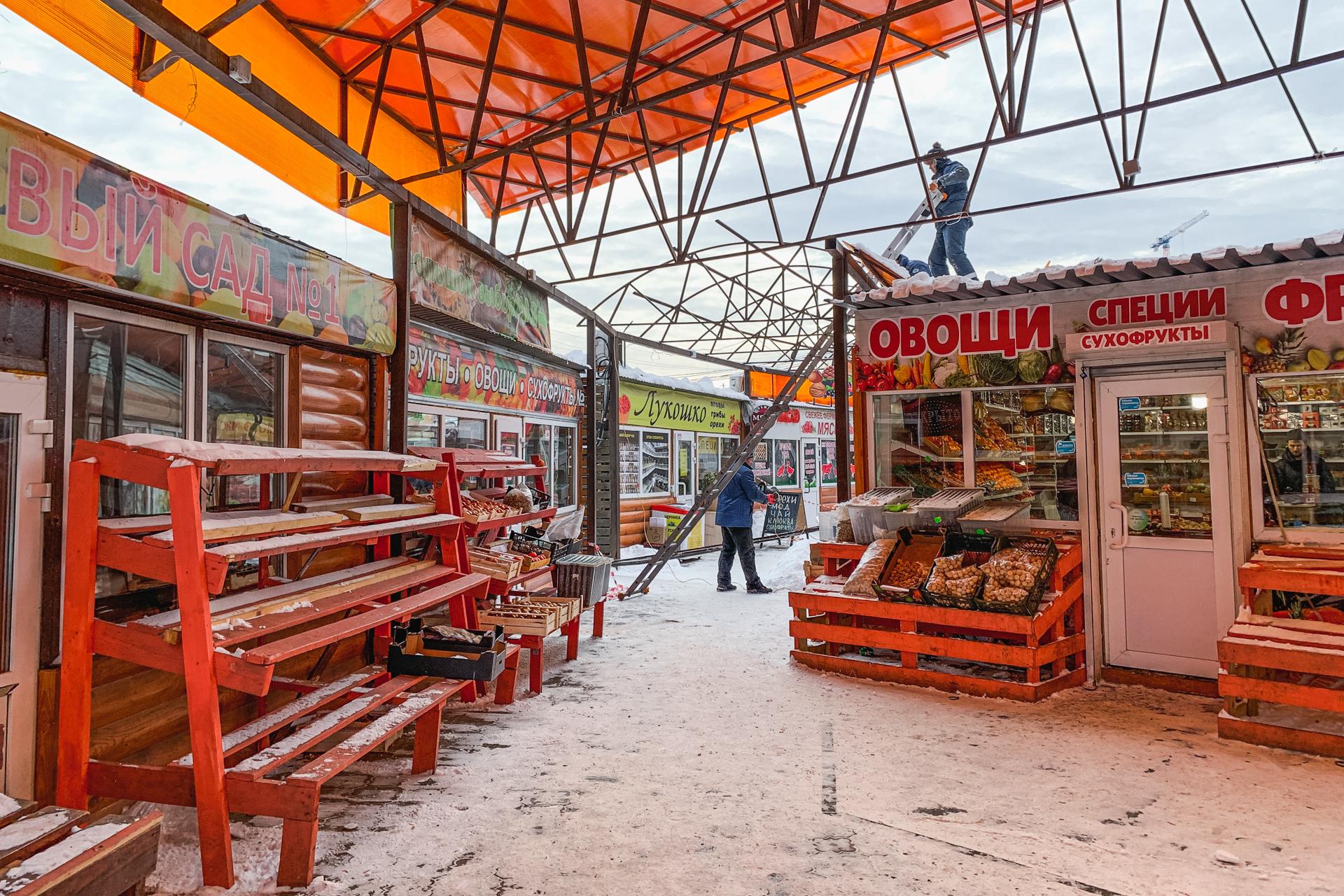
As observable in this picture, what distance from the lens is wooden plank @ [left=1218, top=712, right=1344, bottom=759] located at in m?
4.20

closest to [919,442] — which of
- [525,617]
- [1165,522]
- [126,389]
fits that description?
[1165,522]

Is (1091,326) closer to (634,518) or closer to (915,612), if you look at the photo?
Answer: (915,612)

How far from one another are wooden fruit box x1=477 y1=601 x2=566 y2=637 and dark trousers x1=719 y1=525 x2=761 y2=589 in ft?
14.7

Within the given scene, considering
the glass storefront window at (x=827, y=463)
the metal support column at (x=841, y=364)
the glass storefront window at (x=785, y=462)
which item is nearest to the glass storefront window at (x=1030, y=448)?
the metal support column at (x=841, y=364)

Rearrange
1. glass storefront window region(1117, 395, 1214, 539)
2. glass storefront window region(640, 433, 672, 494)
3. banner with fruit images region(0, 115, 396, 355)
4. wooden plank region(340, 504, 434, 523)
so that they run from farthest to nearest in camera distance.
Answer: glass storefront window region(640, 433, 672, 494) → glass storefront window region(1117, 395, 1214, 539) → wooden plank region(340, 504, 434, 523) → banner with fruit images region(0, 115, 396, 355)

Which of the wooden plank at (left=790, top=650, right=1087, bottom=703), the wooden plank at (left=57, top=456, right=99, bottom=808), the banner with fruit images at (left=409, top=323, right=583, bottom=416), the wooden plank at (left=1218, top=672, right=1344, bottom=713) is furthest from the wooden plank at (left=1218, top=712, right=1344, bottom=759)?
the banner with fruit images at (left=409, top=323, right=583, bottom=416)

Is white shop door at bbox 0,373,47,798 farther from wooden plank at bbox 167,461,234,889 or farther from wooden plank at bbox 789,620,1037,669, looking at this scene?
wooden plank at bbox 789,620,1037,669

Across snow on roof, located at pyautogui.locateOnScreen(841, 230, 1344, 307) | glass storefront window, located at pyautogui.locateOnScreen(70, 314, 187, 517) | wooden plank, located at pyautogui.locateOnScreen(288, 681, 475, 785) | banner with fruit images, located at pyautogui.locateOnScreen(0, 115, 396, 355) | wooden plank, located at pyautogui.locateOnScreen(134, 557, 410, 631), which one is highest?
snow on roof, located at pyautogui.locateOnScreen(841, 230, 1344, 307)

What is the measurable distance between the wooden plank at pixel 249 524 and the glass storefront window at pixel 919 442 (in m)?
4.94

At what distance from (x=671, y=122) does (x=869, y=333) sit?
3.48 m

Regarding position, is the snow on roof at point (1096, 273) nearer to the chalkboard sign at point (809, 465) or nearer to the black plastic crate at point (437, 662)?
the black plastic crate at point (437, 662)

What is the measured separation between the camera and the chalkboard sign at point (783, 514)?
14492 millimetres

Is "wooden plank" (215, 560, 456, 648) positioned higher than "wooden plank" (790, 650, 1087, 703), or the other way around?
"wooden plank" (215, 560, 456, 648)

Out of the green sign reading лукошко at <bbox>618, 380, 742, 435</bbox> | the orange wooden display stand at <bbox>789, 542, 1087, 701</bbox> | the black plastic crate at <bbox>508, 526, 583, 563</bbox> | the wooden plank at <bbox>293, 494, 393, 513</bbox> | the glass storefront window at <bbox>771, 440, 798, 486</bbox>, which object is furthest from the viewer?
the glass storefront window at <bbox>771, 440, 798, 486</bbox>
